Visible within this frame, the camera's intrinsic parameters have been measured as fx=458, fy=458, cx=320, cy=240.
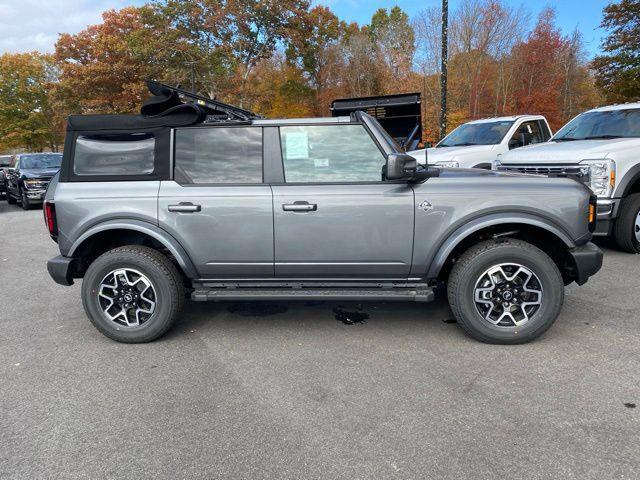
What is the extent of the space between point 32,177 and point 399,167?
51.1 feet

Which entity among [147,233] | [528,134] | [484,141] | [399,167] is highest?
[528,134]

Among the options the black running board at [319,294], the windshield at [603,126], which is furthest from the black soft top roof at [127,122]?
the windshield at [603,126]

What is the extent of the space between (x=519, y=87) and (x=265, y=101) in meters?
19.4

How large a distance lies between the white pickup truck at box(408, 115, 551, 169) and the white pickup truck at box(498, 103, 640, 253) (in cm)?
119

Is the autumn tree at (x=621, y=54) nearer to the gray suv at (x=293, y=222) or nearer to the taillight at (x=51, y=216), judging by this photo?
the gray suv at (x=293, y=222)

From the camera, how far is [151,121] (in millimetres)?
3936

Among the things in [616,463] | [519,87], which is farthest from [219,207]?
[519,87]

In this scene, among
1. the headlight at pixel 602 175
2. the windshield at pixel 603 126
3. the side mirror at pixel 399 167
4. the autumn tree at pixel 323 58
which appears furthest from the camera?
the autumn tree at pixel 323 58

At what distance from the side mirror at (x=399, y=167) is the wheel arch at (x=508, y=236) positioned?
654mm

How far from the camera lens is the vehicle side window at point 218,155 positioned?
12.8 feet

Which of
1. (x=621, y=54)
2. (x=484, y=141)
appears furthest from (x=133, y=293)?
(x=621, y=54)

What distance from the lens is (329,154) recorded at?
388 cm

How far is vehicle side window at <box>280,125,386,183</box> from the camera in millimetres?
3840

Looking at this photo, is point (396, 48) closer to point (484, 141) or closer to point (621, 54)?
point (621, 54)
